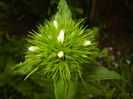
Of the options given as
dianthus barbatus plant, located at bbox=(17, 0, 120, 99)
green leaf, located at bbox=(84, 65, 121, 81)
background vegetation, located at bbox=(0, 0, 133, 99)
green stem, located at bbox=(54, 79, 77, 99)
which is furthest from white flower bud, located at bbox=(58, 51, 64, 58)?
background vegetation, located at bbox=(0, 0, 133, 99)

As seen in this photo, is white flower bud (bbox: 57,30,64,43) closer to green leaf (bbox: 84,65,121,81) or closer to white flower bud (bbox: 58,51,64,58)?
white flower bud (bbox: 58,51,64,58)

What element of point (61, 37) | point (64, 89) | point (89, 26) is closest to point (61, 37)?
point (61, 37)

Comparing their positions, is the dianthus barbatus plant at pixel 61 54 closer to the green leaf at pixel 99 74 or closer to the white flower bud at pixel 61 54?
the white flower bud at pixel 61 54

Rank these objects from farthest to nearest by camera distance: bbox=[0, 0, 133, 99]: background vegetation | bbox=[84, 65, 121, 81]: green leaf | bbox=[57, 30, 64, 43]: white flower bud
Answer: bbox=[0, 0, 133, 99]: background vegetation < bbox=[84, 65, 121, 81]: green leaf < bbox=[57, 30, 64, 43]: white flower bud

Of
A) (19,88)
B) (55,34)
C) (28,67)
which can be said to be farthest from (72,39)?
(19,88)

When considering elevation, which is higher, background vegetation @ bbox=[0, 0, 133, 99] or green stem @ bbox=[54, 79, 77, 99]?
background vegetation @ bbox=[0, 0, 133, 99]

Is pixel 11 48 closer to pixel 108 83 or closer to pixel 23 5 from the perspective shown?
pixel 23 5

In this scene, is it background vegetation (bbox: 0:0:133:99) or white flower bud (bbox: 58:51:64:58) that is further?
background vegetation (bbox: 0:0:133:99)
